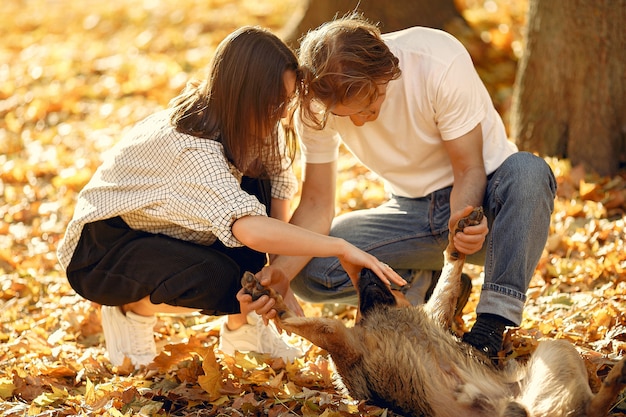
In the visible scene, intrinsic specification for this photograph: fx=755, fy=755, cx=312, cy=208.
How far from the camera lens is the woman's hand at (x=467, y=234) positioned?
3.60 m

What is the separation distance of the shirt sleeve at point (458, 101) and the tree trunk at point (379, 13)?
3.87 m

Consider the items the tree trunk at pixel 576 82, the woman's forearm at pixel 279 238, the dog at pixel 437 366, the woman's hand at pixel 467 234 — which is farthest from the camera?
the tree trunk at pixel 576 82

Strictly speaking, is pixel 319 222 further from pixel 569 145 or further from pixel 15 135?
pixel 15 135

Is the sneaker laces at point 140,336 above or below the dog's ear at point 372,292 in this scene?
below

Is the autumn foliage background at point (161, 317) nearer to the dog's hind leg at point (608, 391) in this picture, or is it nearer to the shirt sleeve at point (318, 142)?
the dog's hind leg at point (608, 391)

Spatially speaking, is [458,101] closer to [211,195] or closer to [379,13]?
[211,195]

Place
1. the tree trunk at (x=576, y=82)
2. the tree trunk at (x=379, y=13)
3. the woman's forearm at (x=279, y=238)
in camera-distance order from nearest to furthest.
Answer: the woman's forearm at (x=279, y=238) → the tree trunk at (x=576, y=82) → the tree trunk at (x=379, y=13)

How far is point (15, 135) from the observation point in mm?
8391

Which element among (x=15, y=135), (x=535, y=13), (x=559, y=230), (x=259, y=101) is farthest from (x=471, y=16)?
(x=259, y=101)

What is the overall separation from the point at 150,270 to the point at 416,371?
151 cm

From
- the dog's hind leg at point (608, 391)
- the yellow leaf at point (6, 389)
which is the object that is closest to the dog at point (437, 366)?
the dog's hind leg at point (608, 391)

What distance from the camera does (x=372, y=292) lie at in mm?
3670

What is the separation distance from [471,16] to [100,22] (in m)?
6.45

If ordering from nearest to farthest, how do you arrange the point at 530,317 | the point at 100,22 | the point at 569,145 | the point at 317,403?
the point at 317,403 < the point at 530,317 < the point at 569,145 < the point at 100,22
